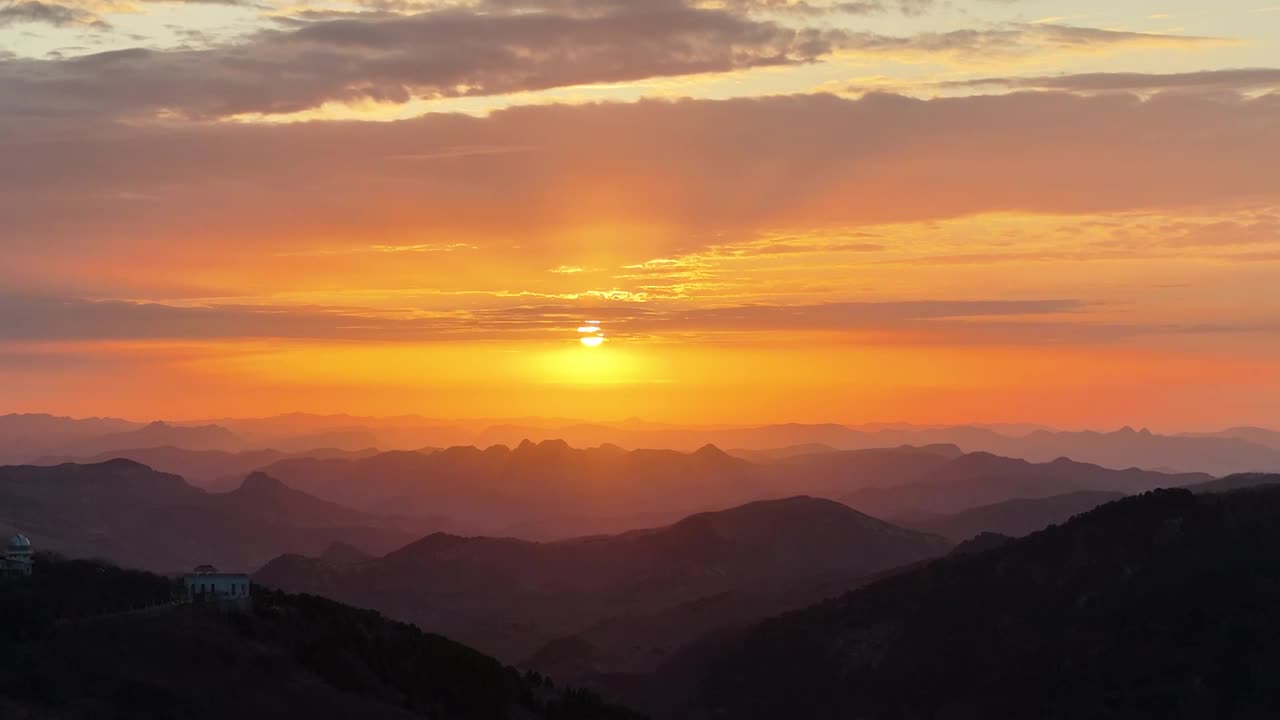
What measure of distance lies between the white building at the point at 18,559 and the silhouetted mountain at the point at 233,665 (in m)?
5.21

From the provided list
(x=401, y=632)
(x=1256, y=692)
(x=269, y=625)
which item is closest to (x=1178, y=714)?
(x=1256, y=692)

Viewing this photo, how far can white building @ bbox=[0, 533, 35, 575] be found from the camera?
155750 mm

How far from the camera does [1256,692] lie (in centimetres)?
17312

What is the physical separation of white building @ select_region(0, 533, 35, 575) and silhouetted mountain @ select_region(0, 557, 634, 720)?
17.1 ft

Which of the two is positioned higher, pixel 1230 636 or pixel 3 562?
pixel 3 562

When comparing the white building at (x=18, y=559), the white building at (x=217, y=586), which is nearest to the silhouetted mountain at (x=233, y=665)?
the white building at (x=217, y=586)

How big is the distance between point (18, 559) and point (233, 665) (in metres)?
60.3

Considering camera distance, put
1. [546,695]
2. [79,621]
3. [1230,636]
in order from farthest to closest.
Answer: [1230,636], [546,695], [79,621]

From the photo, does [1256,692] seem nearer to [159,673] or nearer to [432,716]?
[432,716]

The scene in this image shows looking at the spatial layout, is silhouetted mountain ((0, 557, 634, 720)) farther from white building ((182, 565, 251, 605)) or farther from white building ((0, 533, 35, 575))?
white building ((0, 533, 35, 575))

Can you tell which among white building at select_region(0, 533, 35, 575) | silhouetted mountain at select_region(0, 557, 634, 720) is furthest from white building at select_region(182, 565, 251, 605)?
white building at select_region(0, 533, 35, 575)

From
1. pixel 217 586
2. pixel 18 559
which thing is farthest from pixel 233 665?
pixel 18 559

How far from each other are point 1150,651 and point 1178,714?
44.2 ft

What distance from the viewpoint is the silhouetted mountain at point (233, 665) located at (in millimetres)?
100875
